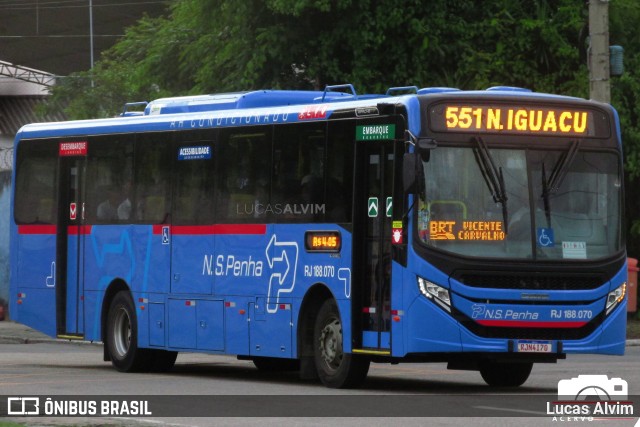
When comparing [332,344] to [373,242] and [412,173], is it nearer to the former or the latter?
[373,242]

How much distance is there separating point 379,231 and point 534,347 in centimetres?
196

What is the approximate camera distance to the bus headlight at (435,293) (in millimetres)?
16547

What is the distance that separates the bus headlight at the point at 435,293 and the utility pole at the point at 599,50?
10.5 m

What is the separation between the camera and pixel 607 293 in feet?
56.5

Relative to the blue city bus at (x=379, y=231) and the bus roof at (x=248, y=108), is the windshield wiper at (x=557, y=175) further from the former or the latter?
the bus roof at (x=248, y=108)

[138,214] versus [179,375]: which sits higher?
[138,214]

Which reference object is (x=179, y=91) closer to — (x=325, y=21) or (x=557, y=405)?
(x=325, y=21)

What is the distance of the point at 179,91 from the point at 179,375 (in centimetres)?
1570

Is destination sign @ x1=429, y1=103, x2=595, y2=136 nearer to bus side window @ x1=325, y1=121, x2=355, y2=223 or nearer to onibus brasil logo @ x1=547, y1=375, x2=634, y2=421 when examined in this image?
bus side window @ x1=325, y1=121, x2=355, y2=223

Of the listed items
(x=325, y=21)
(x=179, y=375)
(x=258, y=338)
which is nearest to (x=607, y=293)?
(x=258, y=338)

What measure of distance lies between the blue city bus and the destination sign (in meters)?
0.02

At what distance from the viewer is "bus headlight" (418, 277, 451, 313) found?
1655cm

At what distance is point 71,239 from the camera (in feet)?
74.4

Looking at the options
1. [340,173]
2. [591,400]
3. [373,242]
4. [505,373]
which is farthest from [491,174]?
[505,373]
